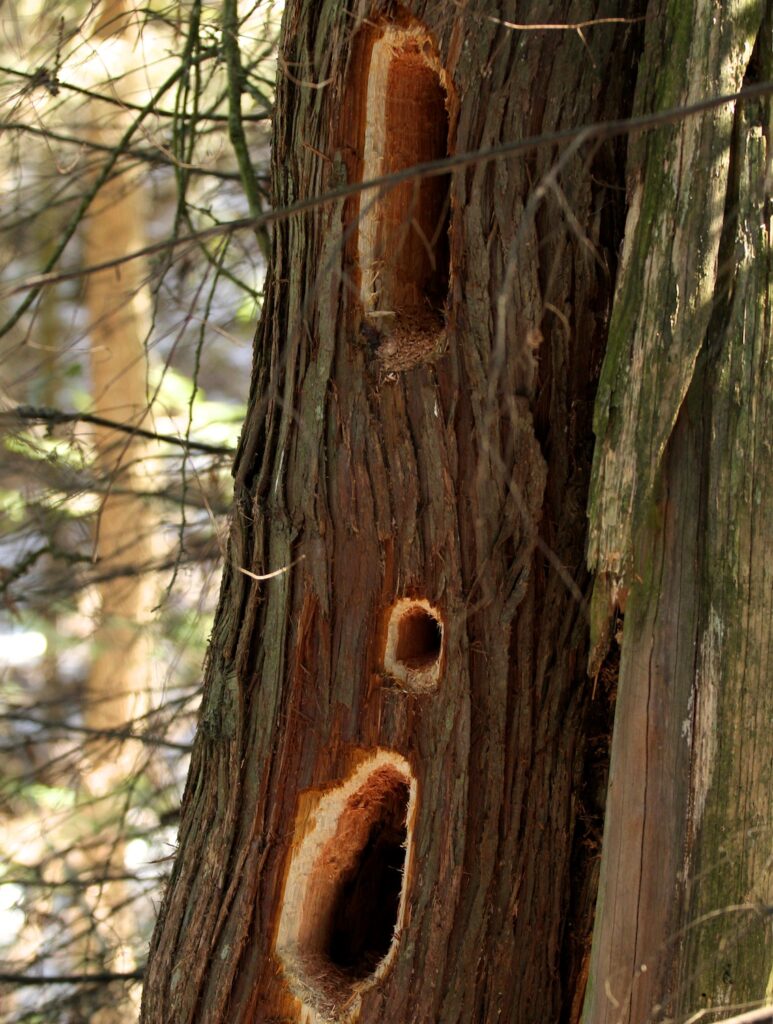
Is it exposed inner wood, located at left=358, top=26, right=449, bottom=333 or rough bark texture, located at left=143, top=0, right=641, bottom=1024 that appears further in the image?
exposed inner wood, located at left=358, top=26, right=449, bottom=333

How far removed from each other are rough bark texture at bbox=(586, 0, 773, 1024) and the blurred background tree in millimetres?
995

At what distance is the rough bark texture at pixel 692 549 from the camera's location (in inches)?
101

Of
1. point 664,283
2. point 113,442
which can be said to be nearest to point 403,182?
point 664,283

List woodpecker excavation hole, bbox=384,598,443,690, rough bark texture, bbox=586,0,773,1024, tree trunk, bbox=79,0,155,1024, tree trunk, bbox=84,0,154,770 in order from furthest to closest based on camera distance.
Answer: tree trunk, bbox=84,0,154,770 → tree trunk, bbox=79,0,155,1024 → woodpecker excavation hole, bbox=384,598,443,690 → rough bark texture, bbox=586,0,773,1024

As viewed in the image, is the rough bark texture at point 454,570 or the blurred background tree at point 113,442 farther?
the blurred background tree at point 113,442

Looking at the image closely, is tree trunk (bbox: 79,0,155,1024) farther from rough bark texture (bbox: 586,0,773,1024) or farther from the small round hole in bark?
rough bark texture (bbox: 586,0,773,1024)

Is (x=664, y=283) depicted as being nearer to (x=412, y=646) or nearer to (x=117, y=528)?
(x=412, y=646)

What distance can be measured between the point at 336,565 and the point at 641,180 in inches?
48.2

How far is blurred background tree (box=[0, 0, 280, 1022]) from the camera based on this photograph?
4.26m

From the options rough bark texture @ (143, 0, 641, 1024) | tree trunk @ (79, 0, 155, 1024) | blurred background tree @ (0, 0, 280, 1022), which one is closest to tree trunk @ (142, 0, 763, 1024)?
rough bark texture @ (143, 0, 641, 1024)

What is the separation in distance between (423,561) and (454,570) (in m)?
0.09

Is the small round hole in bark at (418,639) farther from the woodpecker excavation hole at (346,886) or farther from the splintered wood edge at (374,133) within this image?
the splintered wood edge at (374,133)

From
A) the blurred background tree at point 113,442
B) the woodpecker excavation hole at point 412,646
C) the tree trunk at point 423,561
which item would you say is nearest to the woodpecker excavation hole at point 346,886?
the tree trunk at point 423,561

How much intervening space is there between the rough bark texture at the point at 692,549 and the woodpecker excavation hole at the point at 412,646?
1.64 feet
